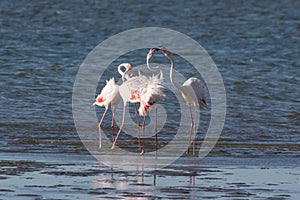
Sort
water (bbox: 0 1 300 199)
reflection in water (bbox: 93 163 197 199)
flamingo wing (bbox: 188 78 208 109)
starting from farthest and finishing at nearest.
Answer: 1. flamingo wing (bbox: 188 78 208 109)
2. water (bbox: 0 1 300 199)
3. reflection in water (bbox: 93 163 197 199)

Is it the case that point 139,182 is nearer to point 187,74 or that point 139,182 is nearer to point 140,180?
point 140,180

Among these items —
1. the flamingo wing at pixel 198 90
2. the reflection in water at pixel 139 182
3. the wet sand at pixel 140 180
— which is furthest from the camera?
the flamingo wing at pixel 198 90

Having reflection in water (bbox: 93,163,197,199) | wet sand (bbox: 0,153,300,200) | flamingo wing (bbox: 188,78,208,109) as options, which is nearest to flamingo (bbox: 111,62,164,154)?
flamingo wing (bbox: 188,78,208,109)

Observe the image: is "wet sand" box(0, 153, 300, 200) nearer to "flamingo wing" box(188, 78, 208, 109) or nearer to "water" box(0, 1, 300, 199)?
"water" box(0, 1, 300, 199)

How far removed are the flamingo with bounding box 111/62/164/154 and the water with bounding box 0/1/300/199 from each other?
0.99 meters

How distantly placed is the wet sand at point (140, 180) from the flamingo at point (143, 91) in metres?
1.29

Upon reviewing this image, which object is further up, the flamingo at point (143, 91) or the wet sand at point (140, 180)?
the flamingo at point (143, 91)

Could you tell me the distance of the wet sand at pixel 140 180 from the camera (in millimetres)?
7883

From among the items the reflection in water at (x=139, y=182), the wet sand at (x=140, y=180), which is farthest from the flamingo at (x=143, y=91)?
the reflection in water at (x=139, y=182)

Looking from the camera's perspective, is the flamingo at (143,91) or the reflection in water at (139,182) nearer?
the reflection in water at (139,182)

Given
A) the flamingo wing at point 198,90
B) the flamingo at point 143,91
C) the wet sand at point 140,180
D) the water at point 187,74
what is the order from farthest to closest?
1. the flamingo wing at point 198,90
2. the flamingo at point 143,91
3. the water at point 187,74
4. the wet sand at point 140,180

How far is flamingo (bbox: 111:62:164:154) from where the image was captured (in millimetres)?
11172

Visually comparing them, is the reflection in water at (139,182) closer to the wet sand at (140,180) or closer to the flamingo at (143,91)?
the wet sand at (140,180)

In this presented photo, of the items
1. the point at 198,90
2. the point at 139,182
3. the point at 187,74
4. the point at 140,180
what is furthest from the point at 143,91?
the point at 187,74
